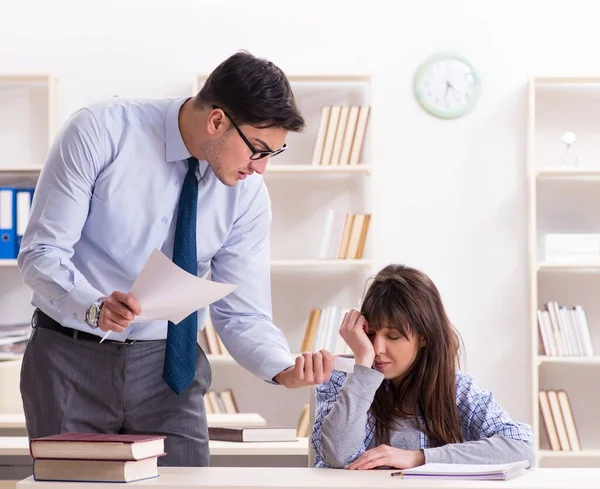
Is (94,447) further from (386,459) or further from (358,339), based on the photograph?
(358,339)

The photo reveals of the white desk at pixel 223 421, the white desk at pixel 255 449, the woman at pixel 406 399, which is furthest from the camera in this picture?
the white desk at pixel 223 421

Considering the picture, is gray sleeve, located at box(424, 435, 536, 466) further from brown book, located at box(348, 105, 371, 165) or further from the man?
brown book, located at box(348, 105, 371, 165)

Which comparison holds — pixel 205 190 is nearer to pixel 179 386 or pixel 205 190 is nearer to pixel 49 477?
pixel 179 386

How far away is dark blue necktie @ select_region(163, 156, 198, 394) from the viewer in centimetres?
186

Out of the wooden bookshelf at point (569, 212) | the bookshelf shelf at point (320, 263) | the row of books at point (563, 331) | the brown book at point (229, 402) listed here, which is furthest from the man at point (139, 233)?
the wooden bookshelf at point (569, 212)

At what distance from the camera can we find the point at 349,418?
206cm

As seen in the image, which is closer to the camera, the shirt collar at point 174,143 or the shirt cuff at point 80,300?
the shirt cuff at point 80,300

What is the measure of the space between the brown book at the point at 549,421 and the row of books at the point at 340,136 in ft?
4.43

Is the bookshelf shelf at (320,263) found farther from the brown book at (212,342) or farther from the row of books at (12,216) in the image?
the row of books at (12,216)

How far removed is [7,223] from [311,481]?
2.96 meters

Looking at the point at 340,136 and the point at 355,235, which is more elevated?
the point at 340,136

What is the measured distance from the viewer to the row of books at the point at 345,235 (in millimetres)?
4266

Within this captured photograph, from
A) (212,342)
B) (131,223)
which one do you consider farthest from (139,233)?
(212,342)

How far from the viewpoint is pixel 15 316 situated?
14.8 ft
